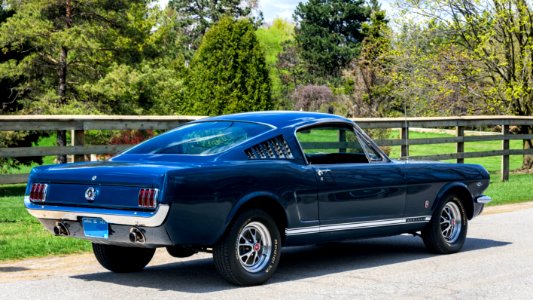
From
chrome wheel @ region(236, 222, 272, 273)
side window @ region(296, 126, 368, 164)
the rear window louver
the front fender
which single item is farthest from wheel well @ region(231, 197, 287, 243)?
the front fender

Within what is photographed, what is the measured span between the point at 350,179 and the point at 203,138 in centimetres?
143

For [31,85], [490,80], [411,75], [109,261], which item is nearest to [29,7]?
[31,85]

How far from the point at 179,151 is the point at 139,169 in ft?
3.21

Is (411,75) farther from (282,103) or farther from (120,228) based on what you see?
(282,103)

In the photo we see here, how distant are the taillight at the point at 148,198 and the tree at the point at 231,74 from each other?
31.6 metres

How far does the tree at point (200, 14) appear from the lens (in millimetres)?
77188

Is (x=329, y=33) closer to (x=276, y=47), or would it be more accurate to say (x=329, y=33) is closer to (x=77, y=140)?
(x=276, y=47)

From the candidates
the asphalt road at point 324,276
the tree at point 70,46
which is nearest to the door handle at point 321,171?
the asphalt road at point 324,276

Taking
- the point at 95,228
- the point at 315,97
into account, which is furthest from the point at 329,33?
the point at 95,228

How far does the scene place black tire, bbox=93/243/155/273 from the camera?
809cm

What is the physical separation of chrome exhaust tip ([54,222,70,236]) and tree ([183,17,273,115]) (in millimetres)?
30942

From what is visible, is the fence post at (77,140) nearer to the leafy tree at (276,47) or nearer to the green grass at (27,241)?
the green grass at (27,241)

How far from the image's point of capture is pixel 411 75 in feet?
94.5

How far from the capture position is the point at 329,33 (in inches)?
2761
